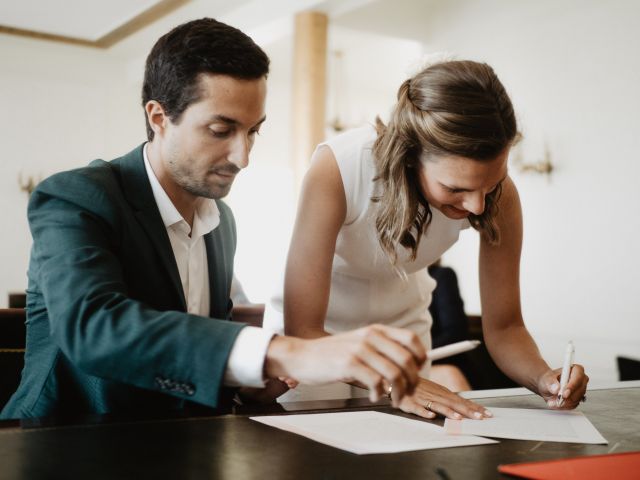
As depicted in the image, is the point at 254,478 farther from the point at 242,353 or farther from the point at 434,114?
the point at 434,114

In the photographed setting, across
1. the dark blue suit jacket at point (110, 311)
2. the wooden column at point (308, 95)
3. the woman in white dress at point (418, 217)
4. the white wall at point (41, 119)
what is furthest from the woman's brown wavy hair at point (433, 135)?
the white wall at point (41, 119)

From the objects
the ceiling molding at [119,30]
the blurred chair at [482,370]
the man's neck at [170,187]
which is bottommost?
the blurred chair at [482,370]

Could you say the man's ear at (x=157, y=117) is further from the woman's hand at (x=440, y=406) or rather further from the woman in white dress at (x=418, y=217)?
the woman's hand at (x=440, y=406)

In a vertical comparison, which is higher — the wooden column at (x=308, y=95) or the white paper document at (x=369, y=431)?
the wooden column at (x=308, y=95)

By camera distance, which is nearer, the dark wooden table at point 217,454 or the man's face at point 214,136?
the dark wooden table at point 217,454

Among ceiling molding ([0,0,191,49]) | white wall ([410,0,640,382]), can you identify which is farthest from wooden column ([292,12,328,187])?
ceiling molding ([0,0,191,49])

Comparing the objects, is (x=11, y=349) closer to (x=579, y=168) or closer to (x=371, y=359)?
(x=371, y=359)

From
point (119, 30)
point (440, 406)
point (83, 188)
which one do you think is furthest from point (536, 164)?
point (119, 30)

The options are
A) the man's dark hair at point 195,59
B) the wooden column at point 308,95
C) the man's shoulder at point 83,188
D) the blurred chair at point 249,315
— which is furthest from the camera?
the wooden column at point 308,95

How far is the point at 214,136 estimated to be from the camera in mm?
1620

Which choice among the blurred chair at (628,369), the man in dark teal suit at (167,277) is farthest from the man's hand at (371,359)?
the blurred chair at (628,369)

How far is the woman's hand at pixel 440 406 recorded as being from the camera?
1439 mm

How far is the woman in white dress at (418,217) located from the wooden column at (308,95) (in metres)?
4.36

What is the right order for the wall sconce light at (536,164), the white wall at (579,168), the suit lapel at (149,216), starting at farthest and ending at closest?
the wall sconce light at (536,164)
the white wall at (579,168)
the suit lapel at (149,216)
